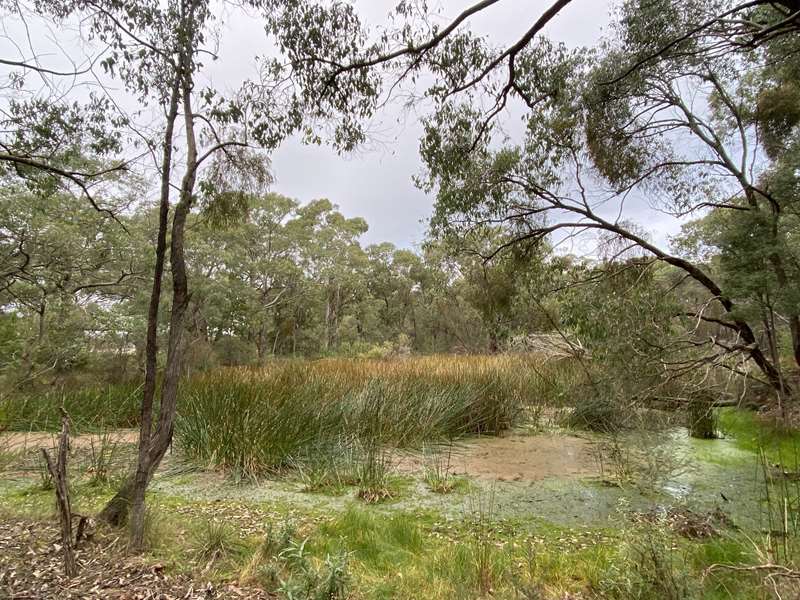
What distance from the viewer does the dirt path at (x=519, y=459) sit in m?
4.95

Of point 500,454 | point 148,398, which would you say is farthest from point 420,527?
point 500,454

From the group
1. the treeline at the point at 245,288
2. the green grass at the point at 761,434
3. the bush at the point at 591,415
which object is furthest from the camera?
the treeline at the point at 245,288

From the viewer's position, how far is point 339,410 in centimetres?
580

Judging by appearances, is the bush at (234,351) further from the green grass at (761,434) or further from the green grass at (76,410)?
the green grass at (761,434)

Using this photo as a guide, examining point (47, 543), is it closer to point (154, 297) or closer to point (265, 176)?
point (154, 297)

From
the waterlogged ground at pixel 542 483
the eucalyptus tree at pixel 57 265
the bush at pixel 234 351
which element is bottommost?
the waterlogged ground at pixel 542 483

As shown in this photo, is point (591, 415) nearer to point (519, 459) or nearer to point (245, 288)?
point (519, 459)

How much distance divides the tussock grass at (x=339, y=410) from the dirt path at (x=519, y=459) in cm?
47

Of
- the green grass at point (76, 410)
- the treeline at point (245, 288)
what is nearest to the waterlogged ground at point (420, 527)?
the green grass at point (76, 410)

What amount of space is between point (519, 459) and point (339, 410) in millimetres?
2359

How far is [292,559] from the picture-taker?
96.9 inches

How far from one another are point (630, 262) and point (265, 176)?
18.2 feet

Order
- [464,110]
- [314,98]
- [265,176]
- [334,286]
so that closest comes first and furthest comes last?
[265,176] < [314,98] < [464,110] < [334,286]

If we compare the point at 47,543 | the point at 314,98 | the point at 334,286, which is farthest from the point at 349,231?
the point at 47,543
